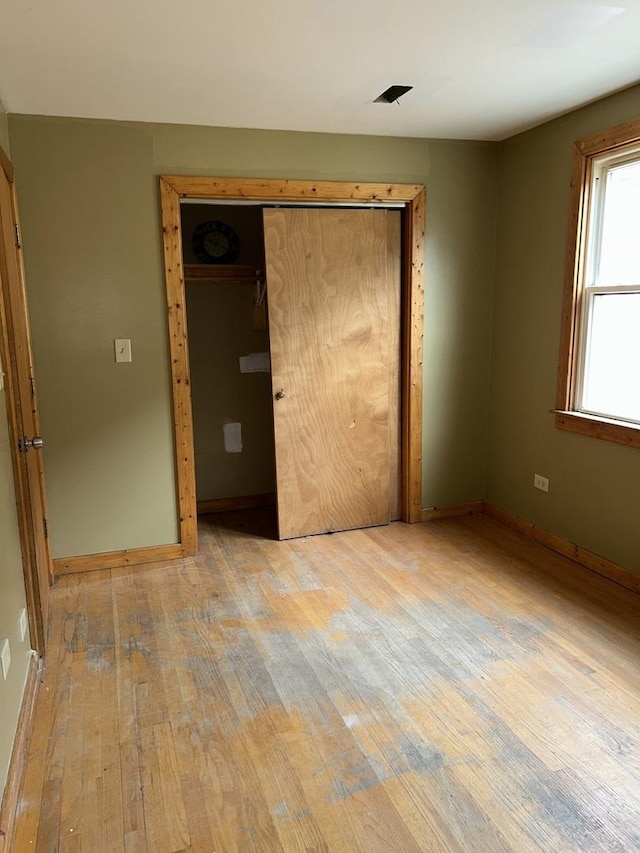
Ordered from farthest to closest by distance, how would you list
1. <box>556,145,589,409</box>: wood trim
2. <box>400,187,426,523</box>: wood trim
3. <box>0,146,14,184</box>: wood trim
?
<box>400,187,426,523</box>: wood trim
<box>556,145,589,409</box>: wood trim
<box>0,146,14,184</box>: wood trim

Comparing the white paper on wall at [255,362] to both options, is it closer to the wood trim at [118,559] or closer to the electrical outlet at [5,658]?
the wood trim at [118,559]

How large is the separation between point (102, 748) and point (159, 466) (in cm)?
174

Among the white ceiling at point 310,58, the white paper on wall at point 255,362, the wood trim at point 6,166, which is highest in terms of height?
the white ceiling at point 310,58

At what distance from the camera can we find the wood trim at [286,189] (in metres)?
3.44

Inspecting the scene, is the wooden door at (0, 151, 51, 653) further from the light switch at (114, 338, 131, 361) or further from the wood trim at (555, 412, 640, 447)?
the wood trim at (555, 412, 640, 447)

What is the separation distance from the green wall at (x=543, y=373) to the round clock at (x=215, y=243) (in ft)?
5.94

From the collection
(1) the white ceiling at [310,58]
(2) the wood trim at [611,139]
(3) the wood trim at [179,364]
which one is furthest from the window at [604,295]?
(3) the wood trim at [179,364]

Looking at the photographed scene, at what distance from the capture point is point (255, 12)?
6.88ft

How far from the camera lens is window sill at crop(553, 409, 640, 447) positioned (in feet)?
10.1

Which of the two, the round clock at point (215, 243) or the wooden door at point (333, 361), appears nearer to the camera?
the wooden door at point (333, 361)

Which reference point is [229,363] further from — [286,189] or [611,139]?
[611,139]

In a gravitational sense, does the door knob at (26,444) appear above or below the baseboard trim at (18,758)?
above

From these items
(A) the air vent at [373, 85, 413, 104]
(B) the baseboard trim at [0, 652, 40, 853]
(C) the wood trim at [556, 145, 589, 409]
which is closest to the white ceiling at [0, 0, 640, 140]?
(A) the air vent at [373, 85, 413, 104]

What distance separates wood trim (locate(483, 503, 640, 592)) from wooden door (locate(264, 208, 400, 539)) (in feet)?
2.65
